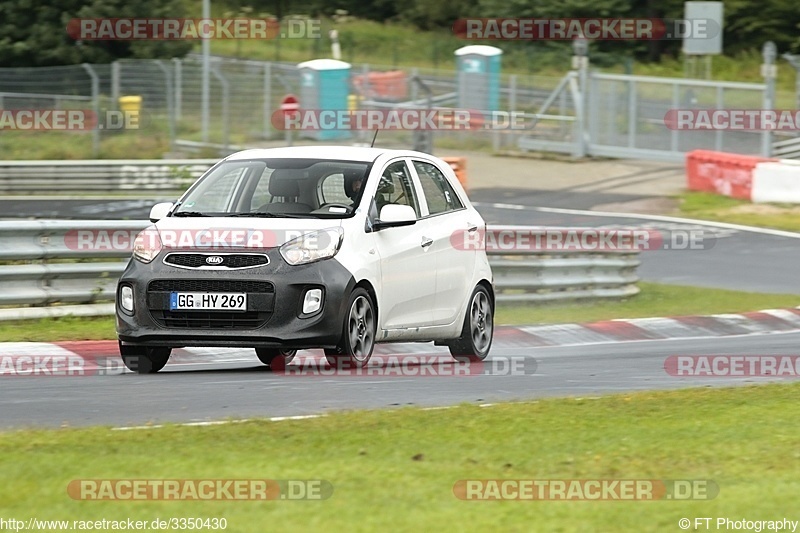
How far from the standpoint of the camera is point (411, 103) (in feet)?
132

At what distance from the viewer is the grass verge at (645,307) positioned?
1652 centimetres

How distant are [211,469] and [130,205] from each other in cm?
2440

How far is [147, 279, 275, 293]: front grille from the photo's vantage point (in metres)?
10.2

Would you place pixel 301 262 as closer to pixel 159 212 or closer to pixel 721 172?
pixel 159 212

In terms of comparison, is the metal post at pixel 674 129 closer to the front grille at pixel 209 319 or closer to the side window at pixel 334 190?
the side window at pixel 334 190

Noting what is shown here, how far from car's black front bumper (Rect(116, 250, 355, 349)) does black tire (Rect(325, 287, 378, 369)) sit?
96 mm

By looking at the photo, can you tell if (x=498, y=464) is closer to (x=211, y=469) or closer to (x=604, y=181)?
(x=211, y=469)

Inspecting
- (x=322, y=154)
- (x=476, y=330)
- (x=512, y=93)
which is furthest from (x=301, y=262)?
(x=512, y=93)

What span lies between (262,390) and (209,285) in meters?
0.98

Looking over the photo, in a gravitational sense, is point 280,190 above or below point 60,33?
above

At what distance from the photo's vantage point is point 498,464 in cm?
681

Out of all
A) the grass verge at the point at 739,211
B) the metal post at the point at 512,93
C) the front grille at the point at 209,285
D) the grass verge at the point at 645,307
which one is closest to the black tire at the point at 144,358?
the front grille at the point at 209,285

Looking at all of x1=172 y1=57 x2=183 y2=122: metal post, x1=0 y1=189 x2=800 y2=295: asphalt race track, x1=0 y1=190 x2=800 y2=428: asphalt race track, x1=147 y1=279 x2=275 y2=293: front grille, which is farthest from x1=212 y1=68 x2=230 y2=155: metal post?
x1=147 y1=279 x2=275 y2=293: front grille

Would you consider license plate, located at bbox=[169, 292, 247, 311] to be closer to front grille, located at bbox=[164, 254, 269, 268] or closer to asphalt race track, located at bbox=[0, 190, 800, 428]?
front grille, located at bbox=[164, 254, 269, 268]
